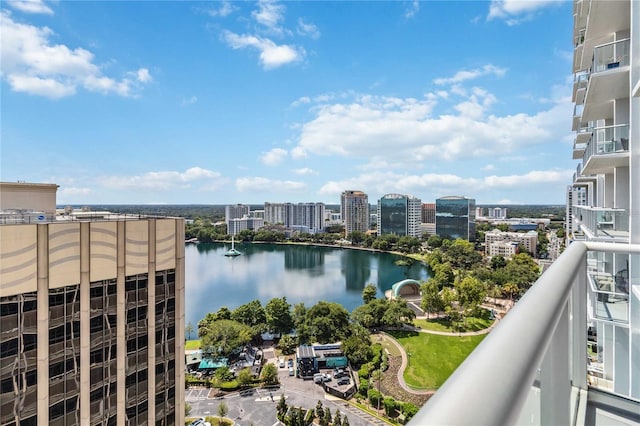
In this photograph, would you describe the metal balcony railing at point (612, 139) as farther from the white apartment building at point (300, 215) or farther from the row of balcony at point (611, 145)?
the white apartment building at point (300, 215)

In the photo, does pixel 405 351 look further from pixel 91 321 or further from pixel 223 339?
pixel 91 321

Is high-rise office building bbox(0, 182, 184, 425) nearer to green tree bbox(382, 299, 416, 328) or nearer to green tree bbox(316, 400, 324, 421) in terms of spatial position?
green tree bbox(316, 400, 324, 421)

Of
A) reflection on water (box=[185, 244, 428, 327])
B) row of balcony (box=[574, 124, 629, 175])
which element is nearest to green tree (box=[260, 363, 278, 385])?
reflection on water (box=[185, 244, 428, 327])

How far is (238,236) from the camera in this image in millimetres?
39969

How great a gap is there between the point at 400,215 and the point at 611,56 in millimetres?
35197

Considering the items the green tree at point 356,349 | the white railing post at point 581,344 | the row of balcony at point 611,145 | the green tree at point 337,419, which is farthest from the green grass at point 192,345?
the white railing post at point 581,344

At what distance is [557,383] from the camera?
0.48 metres

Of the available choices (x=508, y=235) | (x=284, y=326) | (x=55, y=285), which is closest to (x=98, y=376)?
(x=55, y=285)

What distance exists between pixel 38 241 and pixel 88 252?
397 mm

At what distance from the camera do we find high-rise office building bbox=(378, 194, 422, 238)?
3738 cm

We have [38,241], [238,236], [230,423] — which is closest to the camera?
[38,241]

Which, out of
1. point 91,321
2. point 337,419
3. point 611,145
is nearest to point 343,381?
point 337,419

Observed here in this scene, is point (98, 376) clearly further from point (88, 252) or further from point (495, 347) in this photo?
point (495, 347)

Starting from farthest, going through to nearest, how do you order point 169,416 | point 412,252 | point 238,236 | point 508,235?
point 238,236
point 412,252
point 508,235
point 169,416
